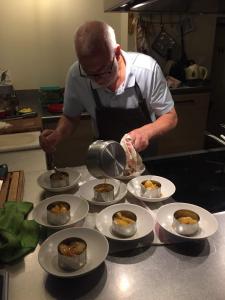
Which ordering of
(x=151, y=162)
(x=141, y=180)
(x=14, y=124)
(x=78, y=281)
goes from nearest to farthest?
(x=78, y=281)
(x=141, y=180)
(x=151, y=162)
(x=14, y=124)

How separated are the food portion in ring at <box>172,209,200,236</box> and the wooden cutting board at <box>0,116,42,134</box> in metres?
1.17

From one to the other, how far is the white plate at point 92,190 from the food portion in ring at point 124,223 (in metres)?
0.13

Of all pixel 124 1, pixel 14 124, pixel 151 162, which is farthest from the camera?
pixel 14 124

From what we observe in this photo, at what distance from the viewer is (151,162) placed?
1.29 metres

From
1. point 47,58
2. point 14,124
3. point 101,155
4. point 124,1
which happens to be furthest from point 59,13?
point 101,155

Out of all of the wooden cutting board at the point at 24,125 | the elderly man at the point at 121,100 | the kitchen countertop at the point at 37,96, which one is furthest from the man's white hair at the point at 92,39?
the kitchen countertop at the point at 37,96

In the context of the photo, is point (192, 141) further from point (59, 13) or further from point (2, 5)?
point (2, 5)

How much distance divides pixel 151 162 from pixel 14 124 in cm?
99

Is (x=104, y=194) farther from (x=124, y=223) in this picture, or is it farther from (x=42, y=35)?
(x=42, y=35)

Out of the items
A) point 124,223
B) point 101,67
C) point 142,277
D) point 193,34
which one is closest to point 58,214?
point 124,223

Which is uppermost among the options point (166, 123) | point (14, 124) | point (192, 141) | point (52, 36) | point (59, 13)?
point (59, 13)

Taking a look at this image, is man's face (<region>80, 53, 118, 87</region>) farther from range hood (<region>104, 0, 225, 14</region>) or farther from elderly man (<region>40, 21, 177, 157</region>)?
Answer: range hood (<region>104, 0, 225, 14</region>)

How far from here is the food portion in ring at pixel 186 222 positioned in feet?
2.64

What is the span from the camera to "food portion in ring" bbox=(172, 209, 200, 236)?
806mm
